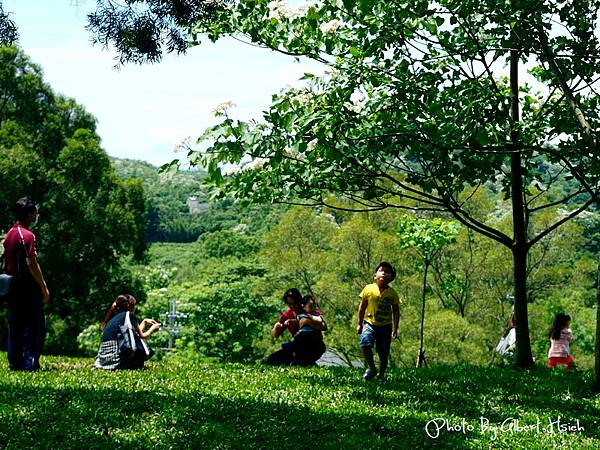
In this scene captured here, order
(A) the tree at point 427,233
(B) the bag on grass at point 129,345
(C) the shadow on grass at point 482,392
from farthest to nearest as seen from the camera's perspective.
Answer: (A) the tree at point 427,233
(B) the bag on grass at point 129,345
(C) the shadow on grass at point 482,392

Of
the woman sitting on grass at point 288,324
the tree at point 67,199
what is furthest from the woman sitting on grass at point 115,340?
the tree at point 67,199

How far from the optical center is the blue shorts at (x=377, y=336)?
10.3m

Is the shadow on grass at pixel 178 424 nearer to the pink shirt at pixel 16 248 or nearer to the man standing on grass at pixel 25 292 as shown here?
the man standing on grass at pixel 25 292

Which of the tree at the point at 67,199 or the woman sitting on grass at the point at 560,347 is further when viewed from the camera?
the tree at the point at 67,199

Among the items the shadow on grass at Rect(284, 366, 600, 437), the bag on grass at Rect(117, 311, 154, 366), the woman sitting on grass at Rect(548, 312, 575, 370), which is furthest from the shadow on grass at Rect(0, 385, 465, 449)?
the woman sitting on grass at Rect(548, 312, 575, 370)

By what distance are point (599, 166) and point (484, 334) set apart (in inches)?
984

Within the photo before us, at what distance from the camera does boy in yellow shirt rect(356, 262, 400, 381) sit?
33.7 feet

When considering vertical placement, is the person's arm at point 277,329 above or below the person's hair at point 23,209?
below

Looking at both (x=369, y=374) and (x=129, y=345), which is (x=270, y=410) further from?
(x=129, y=345)

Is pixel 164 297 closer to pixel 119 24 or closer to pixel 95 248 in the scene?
pixel 95 248

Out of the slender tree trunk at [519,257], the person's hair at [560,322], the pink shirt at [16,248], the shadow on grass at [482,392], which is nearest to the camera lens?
the shadow on grass at [482,392]

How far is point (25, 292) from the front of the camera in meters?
9.63

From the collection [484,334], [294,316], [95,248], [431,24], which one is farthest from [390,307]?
[484,334]

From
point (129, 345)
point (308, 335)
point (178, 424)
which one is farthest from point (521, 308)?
point (178, 424)
